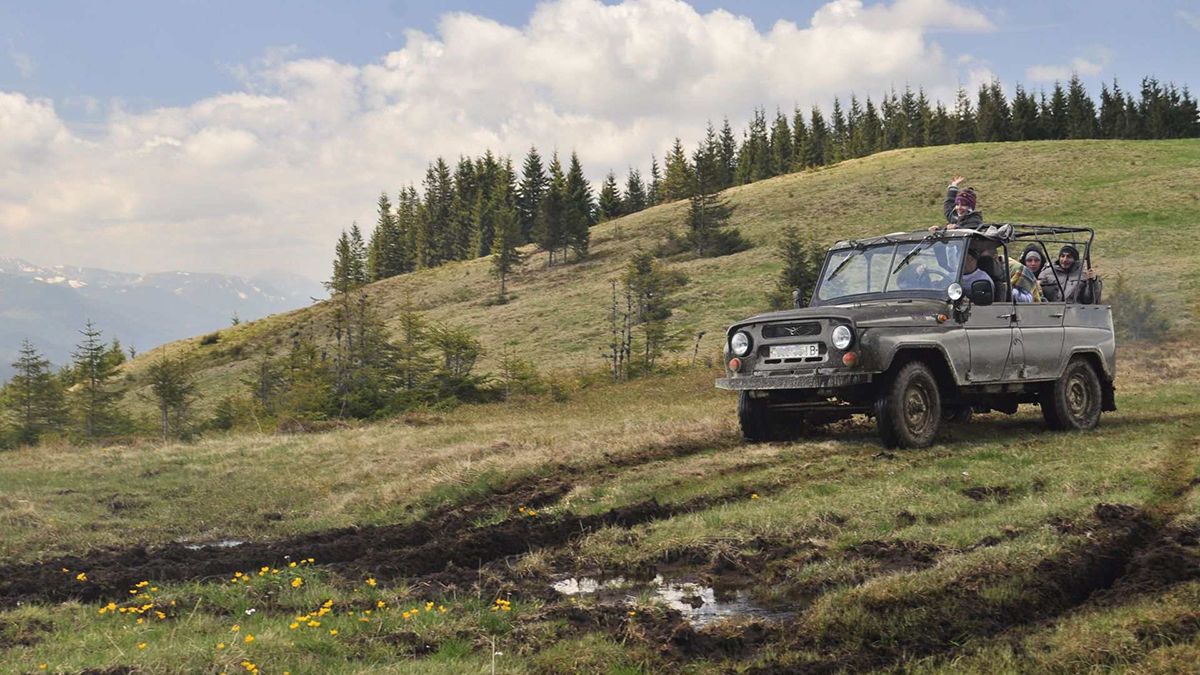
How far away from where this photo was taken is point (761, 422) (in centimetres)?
1170

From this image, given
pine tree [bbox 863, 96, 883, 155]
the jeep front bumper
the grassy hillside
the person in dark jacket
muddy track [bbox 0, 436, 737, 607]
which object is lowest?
muddy track [bbox 0, 436, 737, 607]

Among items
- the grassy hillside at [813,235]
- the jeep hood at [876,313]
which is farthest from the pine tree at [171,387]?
the jeep hood at [876,313]

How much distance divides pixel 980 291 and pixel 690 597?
21.1 feet

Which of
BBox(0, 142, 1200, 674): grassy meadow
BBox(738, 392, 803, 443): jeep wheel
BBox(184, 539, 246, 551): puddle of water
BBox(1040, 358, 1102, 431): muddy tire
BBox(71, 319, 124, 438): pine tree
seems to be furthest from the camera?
BBox(71, 319, 124, 438): pine tree

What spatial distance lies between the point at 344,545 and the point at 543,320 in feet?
155

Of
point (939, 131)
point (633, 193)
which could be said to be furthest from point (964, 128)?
point (633, 193)

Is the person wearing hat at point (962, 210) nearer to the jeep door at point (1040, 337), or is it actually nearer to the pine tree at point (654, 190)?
the jeep door at point (1040, 337)

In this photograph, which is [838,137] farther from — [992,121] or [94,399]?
[94,399]

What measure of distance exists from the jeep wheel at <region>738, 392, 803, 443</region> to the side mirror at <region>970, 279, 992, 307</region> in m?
2.78

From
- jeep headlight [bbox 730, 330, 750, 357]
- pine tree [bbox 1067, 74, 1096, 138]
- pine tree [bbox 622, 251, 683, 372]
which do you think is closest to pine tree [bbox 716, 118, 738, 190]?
pine tree [bbox 1067, 74, 1096, 138]

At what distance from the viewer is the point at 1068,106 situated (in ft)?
336

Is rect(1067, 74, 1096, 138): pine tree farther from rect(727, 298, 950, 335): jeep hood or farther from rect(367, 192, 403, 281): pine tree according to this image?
rect(727, 298, 950, 335): jeep hood

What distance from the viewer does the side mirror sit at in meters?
10.4

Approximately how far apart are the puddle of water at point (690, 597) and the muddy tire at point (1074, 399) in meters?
7.96
